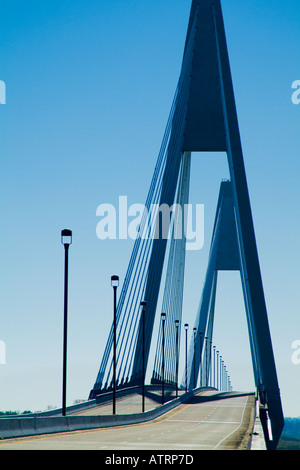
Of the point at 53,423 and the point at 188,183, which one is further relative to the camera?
the point at 188,183

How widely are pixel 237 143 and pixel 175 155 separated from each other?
21.6 feet

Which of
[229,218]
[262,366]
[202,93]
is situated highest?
[202,93]

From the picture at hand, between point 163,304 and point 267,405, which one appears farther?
point 163,304

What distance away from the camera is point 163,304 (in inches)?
2200

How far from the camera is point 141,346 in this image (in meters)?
45.2

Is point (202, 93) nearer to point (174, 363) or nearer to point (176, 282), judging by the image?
point (176, 282)

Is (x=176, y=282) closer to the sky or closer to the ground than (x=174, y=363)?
closer to the sky

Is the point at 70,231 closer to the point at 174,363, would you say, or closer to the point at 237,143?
the point at 237,143

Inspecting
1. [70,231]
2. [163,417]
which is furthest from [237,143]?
[70,231]
